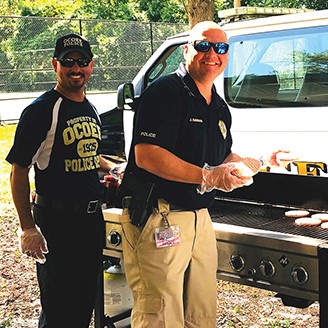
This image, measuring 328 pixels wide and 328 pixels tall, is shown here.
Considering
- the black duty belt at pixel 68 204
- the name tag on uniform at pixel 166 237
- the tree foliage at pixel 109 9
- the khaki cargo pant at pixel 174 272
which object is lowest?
the khaki cargo pant at pixel 174 272

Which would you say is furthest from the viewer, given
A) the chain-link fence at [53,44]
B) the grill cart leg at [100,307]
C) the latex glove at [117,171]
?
the chain-link fence at [53,44]

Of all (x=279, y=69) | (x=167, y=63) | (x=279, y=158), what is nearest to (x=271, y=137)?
(x=279, y=69)

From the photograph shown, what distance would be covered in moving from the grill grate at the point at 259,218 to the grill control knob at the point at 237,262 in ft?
0.71

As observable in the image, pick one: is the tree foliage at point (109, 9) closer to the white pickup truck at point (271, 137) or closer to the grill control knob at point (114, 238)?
the white pickup truck at point (271, 137)

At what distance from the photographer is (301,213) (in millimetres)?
3102

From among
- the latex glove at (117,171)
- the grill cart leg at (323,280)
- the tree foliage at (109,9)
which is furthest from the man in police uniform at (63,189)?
the tree foliage at (109,9)

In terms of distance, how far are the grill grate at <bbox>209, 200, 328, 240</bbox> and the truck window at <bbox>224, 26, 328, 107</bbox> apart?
1313mm

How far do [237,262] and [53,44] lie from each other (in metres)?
14.2

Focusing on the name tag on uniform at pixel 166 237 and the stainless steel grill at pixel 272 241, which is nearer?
the stainless steel grill at pixel 272 241

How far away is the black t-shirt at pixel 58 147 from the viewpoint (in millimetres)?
2938

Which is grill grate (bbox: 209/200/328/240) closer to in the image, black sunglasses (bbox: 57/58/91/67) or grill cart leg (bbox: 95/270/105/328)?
grill cart leg (bbox: 95/270/105/328)

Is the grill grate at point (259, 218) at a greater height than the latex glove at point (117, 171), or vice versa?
the latex glove at point (117, 171)

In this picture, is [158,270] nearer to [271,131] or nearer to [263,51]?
[271,131]

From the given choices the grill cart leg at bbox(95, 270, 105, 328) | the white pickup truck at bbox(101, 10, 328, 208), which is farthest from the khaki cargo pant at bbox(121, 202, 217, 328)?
the white pickup truck at bbox(101, 10, 328, 208)
